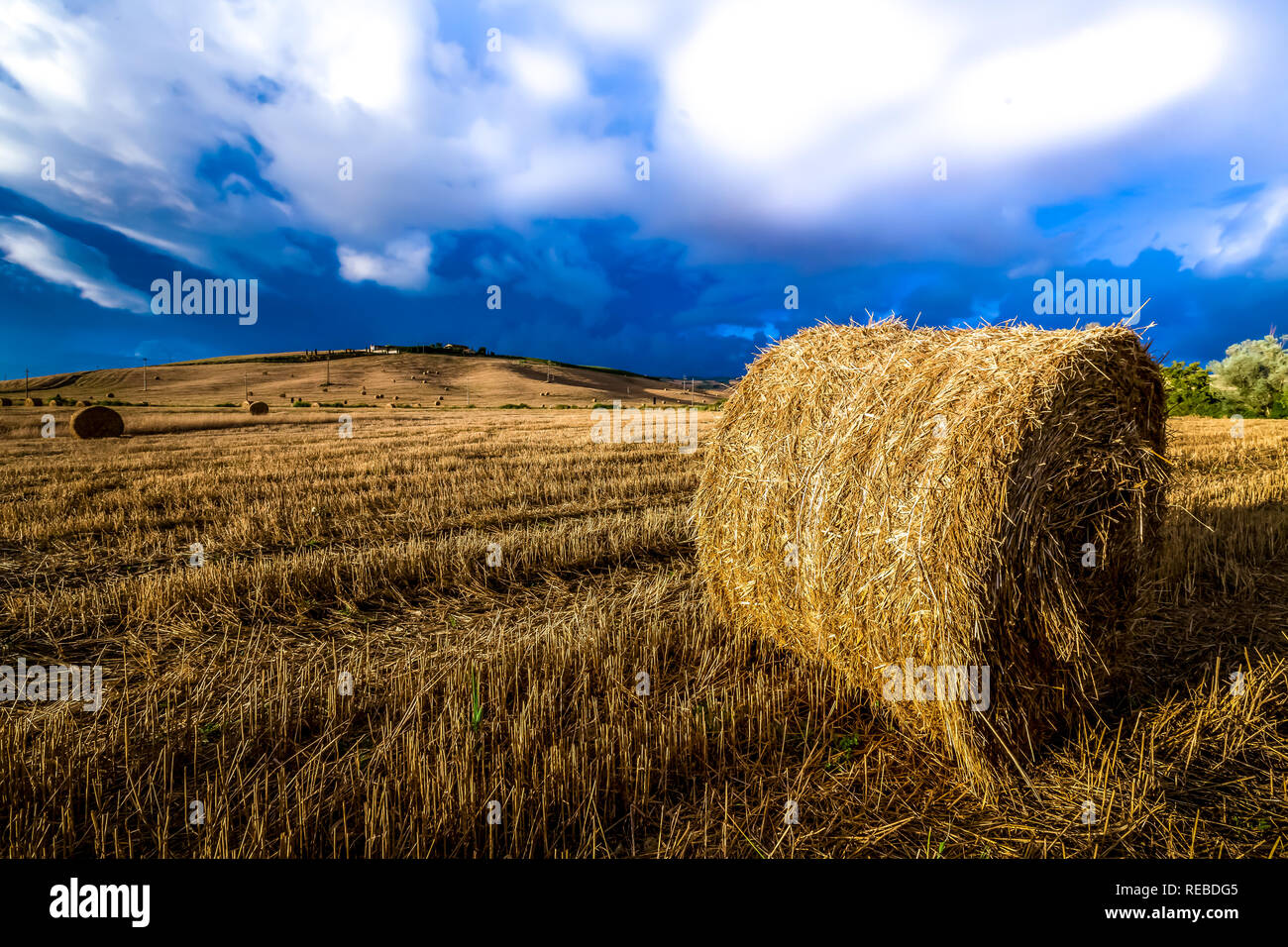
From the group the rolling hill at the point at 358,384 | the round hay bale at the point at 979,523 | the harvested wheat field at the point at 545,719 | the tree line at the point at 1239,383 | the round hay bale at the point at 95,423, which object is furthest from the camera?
the rolling hill at the point at 358,384

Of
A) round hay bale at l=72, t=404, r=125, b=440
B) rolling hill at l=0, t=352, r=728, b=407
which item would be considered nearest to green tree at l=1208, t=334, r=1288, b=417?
rolling hill at l=0, t=352, r=728, b=407

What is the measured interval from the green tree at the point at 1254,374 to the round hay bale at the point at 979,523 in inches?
1525

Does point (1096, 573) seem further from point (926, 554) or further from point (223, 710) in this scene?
point (223, 710)

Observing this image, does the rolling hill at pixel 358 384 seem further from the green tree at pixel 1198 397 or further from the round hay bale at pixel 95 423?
the green tree at pixel 1198 397

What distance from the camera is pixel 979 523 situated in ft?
9.89

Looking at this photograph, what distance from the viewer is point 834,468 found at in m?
3.66

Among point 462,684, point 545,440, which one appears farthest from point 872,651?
point 545,440

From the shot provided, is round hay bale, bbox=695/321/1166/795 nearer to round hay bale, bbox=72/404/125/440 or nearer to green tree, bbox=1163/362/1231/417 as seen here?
round hay bale, bbox=72/404/125/440

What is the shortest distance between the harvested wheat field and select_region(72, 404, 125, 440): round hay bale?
765 inches

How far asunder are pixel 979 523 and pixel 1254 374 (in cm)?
4176

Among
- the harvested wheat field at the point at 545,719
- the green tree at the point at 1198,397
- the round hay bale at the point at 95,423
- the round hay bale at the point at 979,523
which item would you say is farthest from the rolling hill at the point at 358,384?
the round hay bale at the point at 979,523

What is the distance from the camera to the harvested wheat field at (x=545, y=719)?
2.69 m

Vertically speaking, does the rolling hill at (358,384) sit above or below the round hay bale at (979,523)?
above
